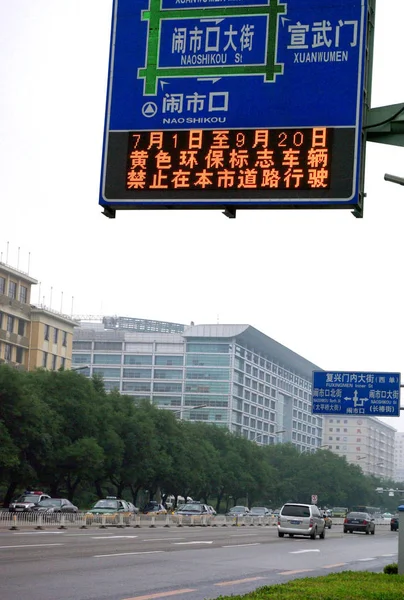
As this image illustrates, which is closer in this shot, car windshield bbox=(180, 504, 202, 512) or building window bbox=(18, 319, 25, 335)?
car windshield bbox=(180, 504, 202, 512)

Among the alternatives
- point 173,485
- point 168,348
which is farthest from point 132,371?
point 173,485

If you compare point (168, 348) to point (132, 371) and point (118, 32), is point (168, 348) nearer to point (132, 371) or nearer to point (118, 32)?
point (132, 371)

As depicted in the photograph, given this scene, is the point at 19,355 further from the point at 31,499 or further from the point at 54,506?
the point at 54,506

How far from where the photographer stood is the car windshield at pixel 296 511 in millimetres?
44438

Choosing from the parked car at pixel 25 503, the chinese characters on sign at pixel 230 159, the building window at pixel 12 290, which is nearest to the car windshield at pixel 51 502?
the parked car at pixel 25 503

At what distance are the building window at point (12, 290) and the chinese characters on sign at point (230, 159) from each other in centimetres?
9286

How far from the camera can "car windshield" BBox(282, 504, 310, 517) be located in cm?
4444

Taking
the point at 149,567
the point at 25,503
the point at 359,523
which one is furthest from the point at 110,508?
the point at 149,567

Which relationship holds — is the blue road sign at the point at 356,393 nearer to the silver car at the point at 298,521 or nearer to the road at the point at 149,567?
the silver car at the point at 298,521

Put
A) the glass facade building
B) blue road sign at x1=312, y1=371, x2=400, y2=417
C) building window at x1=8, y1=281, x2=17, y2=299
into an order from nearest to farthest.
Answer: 1. blue road sign at x1=312, y1=371, x2=400, y2=417
2. building window at x1=8, y1=281, x2=17, y2=299
3. the glass facade building

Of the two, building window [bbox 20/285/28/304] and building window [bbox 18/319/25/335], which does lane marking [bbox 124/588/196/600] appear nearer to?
building window [bbox 18/319/25/335]

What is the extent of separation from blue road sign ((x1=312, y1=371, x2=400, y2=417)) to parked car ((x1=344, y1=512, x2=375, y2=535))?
1827 cm

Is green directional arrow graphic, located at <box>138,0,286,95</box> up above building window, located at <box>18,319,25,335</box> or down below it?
below

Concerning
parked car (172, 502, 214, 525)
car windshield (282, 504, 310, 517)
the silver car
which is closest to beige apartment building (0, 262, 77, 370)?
parked car (172, 502, 214, 525)
